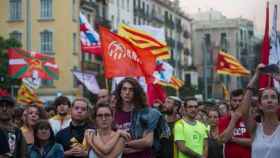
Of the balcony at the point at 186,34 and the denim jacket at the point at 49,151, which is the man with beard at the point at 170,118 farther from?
the balcony at the point at 186,34

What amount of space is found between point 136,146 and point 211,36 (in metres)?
97.8

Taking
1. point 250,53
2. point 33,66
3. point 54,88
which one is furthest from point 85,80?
point 250,53

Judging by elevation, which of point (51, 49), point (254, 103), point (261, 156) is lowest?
point (261, 156)

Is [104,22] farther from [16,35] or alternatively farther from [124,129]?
[124,129]

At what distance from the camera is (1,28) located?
52.8 meters

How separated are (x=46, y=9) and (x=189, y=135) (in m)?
43.0

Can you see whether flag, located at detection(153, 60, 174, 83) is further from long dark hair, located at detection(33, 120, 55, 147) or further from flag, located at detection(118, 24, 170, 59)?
long dark hair, located at detection(33, 120, 55, 147)

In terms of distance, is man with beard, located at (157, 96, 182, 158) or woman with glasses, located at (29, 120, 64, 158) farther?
man with beard, located at (157, 96, 182, 158)

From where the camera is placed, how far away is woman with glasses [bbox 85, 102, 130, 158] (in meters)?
6.66

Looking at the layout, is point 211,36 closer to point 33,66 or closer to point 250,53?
point 250,53

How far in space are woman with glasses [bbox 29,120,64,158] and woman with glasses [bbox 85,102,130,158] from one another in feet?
2.88

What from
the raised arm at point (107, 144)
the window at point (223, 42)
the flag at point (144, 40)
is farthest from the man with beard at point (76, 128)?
the window at point (223, 42)

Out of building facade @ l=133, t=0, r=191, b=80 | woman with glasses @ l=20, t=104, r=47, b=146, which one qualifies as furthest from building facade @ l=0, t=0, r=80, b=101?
woman with glasses @ l=20, t=104, r=47, b=146

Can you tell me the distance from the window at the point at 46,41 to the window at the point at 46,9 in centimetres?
113
